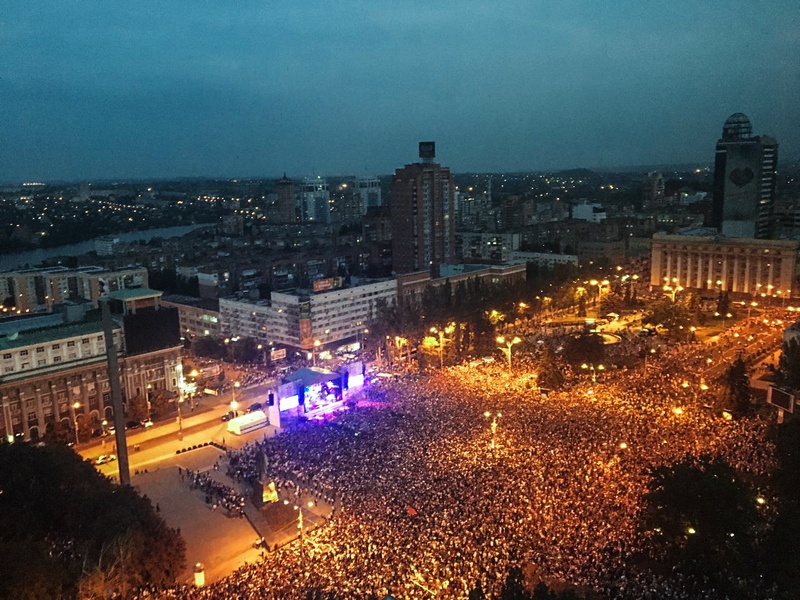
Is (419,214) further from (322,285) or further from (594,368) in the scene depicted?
(594,368)

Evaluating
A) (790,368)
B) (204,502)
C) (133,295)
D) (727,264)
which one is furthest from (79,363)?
(727,264)

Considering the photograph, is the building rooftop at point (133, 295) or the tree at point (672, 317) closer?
the building rooftop at point (133, 295)

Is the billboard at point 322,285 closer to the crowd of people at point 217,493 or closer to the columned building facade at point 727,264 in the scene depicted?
the crowd of people at point 217,493

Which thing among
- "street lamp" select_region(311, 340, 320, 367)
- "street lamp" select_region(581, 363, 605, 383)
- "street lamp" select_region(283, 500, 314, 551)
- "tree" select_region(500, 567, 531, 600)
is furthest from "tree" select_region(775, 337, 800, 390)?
"street lamp" select_region(311, 340, 320, 367)

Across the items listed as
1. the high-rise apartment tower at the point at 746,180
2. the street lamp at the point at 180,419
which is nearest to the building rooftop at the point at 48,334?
the street lamp at the point at 180,419

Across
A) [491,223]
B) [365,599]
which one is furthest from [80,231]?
[365,599]
